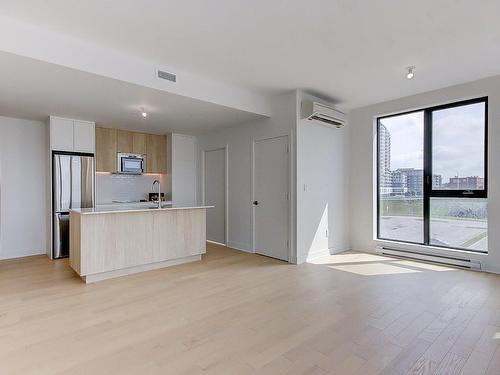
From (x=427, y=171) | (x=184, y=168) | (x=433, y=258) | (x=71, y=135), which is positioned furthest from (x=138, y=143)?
(x=433, y=258)

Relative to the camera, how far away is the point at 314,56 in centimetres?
324

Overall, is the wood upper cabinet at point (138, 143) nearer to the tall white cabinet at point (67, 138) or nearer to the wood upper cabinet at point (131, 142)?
the wood upper cabinet at point (131, 142)

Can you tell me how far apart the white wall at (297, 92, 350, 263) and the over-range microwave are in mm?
3396

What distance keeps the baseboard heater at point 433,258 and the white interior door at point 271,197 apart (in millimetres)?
1779

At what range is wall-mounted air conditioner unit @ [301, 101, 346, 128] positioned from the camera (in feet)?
14.2

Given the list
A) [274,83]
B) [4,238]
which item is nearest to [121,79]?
[274,83]

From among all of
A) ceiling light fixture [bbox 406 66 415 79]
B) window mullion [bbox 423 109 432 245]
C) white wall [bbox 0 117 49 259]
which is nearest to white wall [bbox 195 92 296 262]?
ceiling light fixture [bbox 406 66 415 79]

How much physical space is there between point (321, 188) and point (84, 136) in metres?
4.26

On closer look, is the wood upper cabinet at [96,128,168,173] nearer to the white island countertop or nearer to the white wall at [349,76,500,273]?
the white island countertop

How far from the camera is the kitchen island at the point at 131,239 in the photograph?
355 centimetres

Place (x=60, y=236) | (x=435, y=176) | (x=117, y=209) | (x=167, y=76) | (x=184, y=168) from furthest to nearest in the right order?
(x=184, y=168) → (x=60, y=236) → (x=435, y=176) → (x=117, y=209) → (x=167, y=76)

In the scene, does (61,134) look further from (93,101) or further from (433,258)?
(433,258)

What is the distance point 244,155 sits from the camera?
534 cm

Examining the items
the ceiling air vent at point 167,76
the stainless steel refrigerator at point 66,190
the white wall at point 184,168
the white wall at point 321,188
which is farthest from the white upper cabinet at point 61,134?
the white wall at point 321,188
